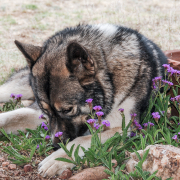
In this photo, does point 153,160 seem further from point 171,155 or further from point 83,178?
point 83,178

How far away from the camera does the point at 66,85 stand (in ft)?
9.49

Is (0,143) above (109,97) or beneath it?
beneath

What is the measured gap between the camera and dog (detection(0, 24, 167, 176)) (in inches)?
114

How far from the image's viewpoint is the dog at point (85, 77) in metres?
2.88

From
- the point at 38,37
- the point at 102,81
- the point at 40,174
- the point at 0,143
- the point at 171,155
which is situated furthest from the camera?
the point at 38,37

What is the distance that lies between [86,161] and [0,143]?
4.13ft

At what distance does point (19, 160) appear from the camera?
9.79ft

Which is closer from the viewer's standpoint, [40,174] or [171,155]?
[171,155]

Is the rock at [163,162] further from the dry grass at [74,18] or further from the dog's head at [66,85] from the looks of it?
the dry grass at [74,18]

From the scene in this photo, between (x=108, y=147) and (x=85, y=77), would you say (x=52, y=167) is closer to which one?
(x=108, y=147)

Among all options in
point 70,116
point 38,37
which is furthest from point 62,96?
point 38,37

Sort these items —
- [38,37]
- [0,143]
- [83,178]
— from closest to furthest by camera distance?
[83,178], [0,143], [38,37]

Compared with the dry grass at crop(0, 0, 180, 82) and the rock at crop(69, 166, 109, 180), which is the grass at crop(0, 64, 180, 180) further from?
the dry grass at crop(0, 0, 180, 82)

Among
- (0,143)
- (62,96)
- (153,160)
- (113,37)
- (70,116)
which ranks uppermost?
(113,37)
